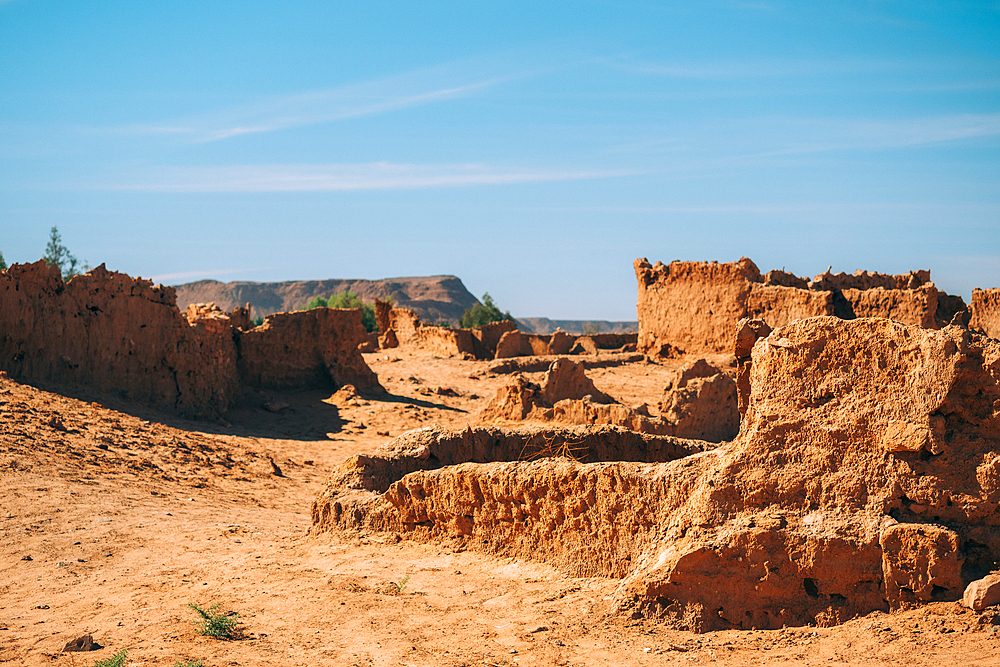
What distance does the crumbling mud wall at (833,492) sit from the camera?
12.7 feet

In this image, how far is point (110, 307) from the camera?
42.1 ft

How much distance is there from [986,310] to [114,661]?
20.4 m

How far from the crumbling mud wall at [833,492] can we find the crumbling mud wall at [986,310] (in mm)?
17389

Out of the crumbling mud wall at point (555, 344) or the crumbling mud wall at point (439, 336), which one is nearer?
the crumbling mud wall at point (555, 344)

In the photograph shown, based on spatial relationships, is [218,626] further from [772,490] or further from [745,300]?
[745,300]

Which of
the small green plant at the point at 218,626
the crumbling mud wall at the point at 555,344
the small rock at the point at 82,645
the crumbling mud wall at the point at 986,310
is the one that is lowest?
the small rock at the point at 82,645

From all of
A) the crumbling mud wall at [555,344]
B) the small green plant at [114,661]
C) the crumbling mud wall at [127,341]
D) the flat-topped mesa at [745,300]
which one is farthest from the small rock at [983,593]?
the crumbling mud wall at [555,344]

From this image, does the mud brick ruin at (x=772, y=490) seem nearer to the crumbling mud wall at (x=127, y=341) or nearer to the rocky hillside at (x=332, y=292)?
the crumbling mud wall at (x=127, y=341)

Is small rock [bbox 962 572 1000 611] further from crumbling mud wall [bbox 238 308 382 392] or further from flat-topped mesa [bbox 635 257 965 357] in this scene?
crumbling mud wall [bbox 238 308 382 392]

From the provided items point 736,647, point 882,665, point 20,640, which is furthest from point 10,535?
point 882,665

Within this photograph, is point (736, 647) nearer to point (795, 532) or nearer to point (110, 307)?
point (795, 532)

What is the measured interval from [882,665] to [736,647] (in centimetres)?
66

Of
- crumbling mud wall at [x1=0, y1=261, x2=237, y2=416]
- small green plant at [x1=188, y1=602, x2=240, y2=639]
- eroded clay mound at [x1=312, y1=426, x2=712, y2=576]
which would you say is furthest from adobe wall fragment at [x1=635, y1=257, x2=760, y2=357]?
small green plant at [x1=188, y1=602, x2=240, y2=639]

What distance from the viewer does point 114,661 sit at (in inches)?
155
